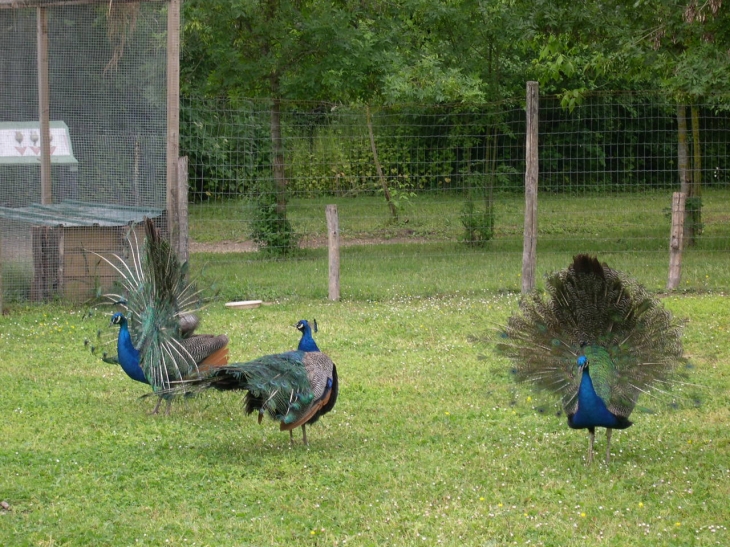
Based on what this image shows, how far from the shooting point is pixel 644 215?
14.2 m

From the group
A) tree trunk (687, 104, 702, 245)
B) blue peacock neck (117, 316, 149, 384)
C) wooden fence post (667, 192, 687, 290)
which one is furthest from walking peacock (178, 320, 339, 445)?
tree trunk (687, 104, 702, 245)

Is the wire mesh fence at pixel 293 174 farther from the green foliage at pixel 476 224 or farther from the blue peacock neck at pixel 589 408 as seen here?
the blue peacock neck at pixel 589 408

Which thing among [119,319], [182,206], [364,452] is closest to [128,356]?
[119,319]

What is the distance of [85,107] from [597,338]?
326 inches

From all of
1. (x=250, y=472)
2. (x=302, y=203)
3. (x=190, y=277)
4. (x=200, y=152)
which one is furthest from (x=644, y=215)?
(x=250, y=472)

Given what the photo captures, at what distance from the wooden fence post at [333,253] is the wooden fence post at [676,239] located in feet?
14.5

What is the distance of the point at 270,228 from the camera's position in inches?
577

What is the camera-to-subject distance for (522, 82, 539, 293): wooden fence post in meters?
12.5

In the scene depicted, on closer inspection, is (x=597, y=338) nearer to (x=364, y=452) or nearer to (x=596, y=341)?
(x=596, y=341)

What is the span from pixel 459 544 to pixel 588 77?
1822 centimetres

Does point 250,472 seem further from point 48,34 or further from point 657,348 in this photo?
point 48,34

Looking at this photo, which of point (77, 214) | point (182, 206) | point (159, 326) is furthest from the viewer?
point (182, 206)

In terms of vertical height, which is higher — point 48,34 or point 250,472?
point 48,34

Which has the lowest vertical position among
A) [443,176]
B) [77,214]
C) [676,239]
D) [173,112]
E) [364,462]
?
[364,462]
